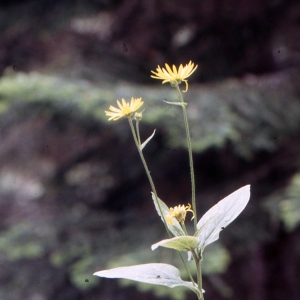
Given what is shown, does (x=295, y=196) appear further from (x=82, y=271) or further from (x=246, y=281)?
(x=246, y=281)

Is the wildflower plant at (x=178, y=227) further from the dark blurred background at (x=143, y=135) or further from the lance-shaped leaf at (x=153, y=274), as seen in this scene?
the dark blurred background at (x=143, y=135)

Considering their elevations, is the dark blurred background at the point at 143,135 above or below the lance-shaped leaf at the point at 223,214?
above

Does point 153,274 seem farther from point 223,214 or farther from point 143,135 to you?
point 143,135

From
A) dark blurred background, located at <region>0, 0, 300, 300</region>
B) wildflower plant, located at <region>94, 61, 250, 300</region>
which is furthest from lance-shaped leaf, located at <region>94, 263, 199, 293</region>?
dark blurred background, located at <region>0, 0, 300, 300</region>

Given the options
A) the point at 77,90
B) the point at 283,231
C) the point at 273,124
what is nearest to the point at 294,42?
the point at 273,124

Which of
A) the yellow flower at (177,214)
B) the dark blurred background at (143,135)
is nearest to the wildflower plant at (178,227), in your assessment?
the yellow flower at (177,214)
